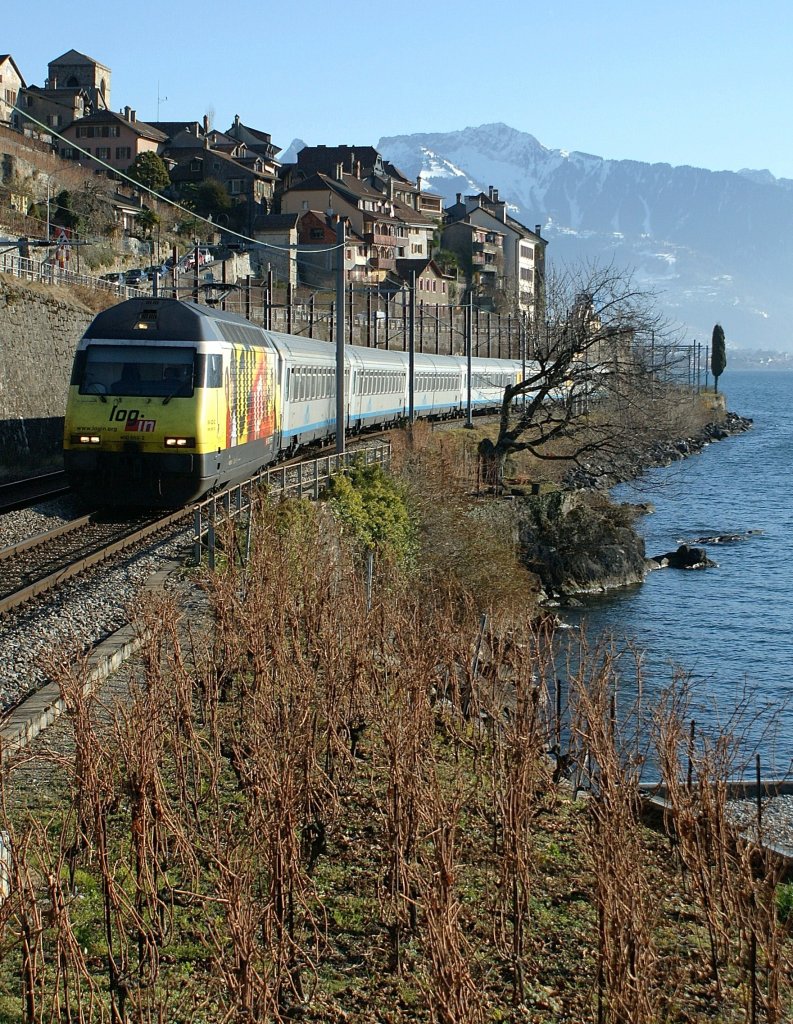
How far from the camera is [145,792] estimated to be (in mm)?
7520

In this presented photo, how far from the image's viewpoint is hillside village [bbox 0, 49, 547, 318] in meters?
68.4

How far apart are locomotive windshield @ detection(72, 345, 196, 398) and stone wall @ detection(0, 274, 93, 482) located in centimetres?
869

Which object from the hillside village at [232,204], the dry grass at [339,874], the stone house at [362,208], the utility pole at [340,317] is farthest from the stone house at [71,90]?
the dry grass at [339,874]

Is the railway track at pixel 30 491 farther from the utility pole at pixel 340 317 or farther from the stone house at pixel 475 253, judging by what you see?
the stone house at pixel 475 253

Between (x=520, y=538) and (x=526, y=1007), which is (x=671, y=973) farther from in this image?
(x=520, y=538)

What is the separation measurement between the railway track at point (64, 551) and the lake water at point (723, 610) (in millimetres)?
7047

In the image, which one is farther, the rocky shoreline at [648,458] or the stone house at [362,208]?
the stone house at [362,208]

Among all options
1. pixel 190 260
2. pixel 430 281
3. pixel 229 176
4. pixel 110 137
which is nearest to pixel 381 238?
pixel 430 281

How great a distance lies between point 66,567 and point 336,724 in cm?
669

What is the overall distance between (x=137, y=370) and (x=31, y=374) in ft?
42.7

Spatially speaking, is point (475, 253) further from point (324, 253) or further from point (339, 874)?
point (339, 874)

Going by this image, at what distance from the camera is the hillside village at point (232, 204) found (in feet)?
225

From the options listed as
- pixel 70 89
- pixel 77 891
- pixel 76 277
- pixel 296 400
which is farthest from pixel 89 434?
pixel 70 89

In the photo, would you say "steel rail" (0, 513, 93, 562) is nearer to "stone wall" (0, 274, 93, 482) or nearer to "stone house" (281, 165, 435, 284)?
"stone wall" (0, 274, 93, 482)
